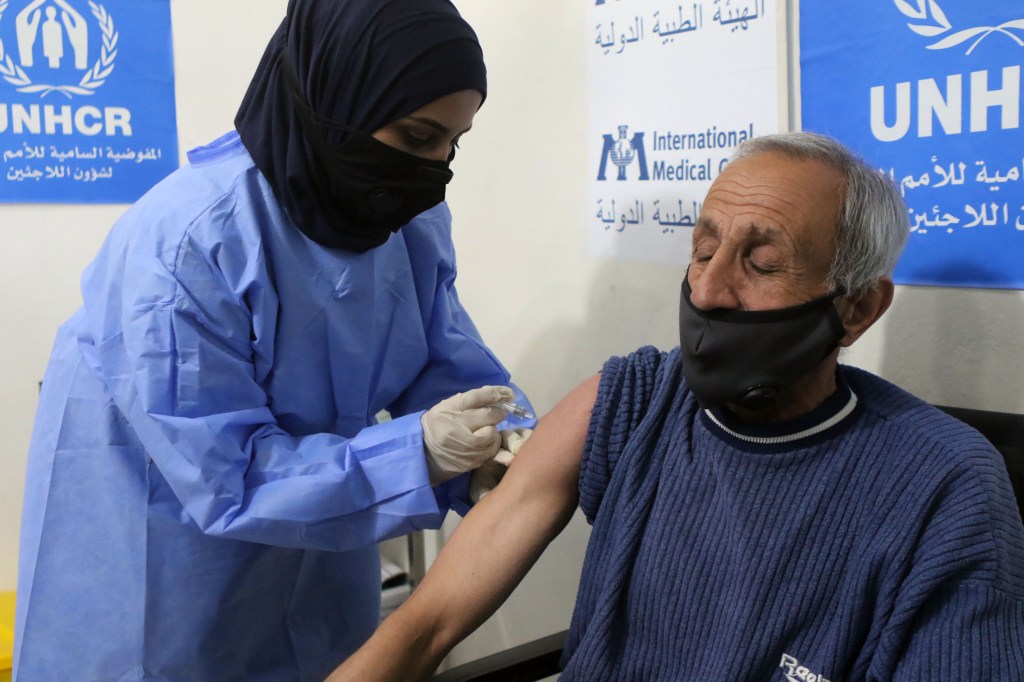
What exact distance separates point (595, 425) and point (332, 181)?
556 millimetres

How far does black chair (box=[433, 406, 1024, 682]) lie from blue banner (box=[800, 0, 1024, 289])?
0.68 feet

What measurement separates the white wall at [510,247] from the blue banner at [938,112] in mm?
236

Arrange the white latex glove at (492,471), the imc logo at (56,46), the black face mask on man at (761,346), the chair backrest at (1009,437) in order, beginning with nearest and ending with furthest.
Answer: the black face mask on man at (761,346)
the chair backrest at (1009,437)
the white latex glove at (492,471)
the imc logo at (56,46)

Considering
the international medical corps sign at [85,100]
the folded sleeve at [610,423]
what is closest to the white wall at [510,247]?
the international medical corps sign at [85,100]

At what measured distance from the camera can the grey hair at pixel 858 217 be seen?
3.84ft

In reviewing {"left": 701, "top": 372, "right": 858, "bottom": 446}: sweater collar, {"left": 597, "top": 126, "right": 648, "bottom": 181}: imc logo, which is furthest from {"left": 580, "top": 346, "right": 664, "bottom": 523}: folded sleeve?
{"left": 597, "top": 126, "right": 648, "bottom": 181}: imc logo

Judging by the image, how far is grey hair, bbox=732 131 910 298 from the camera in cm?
117

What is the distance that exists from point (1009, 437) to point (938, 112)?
0.52 m

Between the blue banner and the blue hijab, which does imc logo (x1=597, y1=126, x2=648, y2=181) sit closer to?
the blue banner

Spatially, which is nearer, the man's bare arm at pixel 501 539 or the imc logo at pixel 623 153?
the man's bare arm at pixel 501 539

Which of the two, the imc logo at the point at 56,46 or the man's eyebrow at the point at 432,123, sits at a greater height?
the imc logo at the point at 56,46

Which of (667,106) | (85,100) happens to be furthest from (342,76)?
(85,100)

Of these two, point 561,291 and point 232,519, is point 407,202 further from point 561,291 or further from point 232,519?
point 561,291

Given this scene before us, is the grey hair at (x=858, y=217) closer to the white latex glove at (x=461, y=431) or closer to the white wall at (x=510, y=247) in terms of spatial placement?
the white wall at (x=510, y=247)
